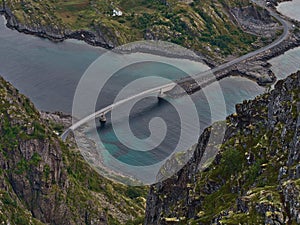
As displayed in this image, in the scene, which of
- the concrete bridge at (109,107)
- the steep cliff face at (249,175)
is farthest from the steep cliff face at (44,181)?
the steep cliff face at (249,175)

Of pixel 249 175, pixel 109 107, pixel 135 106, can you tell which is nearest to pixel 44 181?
pixel 109 107

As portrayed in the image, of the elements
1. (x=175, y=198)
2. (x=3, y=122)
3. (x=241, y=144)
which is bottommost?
(x=3, y=122)

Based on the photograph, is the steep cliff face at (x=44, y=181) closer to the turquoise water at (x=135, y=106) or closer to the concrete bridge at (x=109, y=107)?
the turquoise water at (x=135, y=106)

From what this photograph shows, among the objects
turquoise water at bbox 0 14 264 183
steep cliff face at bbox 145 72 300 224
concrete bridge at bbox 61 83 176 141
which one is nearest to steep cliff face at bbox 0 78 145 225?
turquoise water at bbox 0 14 264 183

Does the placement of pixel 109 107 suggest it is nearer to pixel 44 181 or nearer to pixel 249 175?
pixel 44 181

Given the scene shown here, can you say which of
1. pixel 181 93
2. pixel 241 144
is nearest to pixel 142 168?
pixel 181 93

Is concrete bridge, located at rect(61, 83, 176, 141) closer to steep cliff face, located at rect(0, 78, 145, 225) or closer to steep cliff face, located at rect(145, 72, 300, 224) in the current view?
steep cliff face, located at rect(0, 78, 145, 225)

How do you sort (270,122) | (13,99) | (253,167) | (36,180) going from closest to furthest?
1. (253,167)
2. (270,122)
3. (36,180)
4. (13,99)

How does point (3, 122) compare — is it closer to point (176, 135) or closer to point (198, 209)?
point (176, 135)
